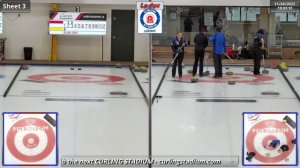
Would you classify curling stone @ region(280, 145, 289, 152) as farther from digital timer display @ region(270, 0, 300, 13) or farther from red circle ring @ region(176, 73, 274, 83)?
red circle ring @ region(176, 73, 274, 83)

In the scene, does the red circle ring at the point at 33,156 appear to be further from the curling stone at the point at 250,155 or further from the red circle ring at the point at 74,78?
the red circle ring at the point at 74,78

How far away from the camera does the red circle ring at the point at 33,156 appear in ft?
14.4

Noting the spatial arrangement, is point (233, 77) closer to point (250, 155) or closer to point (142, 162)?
point (142, 162)

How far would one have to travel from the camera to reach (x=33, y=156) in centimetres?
444

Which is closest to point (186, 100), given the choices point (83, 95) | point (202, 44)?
point (83, 95)

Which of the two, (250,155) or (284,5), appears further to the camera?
(284,5)

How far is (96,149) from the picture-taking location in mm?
6324

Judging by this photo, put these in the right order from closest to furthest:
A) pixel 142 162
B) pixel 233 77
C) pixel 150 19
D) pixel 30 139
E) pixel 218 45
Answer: pixel 30 139
pixel 142 162
pixel 150 19
pixel 218 45
pixel 233 77

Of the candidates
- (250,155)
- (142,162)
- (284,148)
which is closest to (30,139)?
(142,162)

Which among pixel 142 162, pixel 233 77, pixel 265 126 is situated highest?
pixel 265 126

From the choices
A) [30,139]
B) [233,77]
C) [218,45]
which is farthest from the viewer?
[233,77]

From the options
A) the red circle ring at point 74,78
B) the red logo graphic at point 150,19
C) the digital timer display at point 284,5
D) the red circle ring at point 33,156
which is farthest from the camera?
the red circle ring at point 74,78

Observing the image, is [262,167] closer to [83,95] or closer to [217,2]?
[83,95]

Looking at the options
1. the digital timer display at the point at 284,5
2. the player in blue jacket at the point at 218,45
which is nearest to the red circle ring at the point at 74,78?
the player in blue jacket at the point at 218,45
